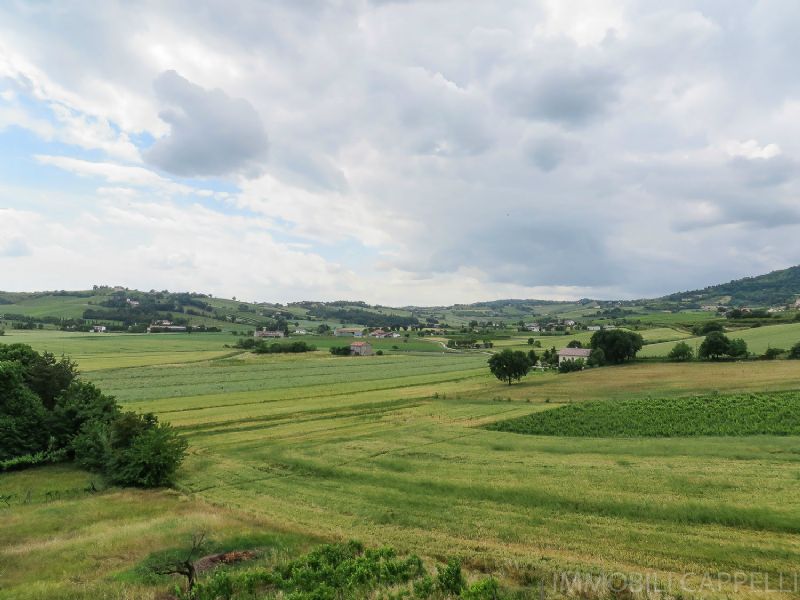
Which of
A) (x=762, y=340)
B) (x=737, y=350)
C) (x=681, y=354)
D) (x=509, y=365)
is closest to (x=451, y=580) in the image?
(x=509, y=365)

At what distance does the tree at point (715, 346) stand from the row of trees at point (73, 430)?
87864mm

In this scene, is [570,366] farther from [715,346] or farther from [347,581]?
[347,581]

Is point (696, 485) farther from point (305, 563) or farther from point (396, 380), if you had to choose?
point (396, 380)

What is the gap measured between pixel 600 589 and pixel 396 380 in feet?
244

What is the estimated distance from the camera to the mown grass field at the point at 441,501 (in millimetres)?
16859

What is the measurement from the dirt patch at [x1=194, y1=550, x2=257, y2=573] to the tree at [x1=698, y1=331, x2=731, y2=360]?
90.3 m

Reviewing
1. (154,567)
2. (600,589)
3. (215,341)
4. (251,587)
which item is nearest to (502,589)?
(600,589)

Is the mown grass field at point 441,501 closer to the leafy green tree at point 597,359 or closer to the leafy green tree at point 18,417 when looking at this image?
the leafy green tree at point 18,417

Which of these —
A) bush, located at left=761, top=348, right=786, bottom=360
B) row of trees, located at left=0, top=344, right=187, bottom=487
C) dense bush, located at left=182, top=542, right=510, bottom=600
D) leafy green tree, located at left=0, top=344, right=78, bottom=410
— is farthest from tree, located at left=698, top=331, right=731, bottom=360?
leafy green tree, located at left=0, top=344, right=78, bottom=410

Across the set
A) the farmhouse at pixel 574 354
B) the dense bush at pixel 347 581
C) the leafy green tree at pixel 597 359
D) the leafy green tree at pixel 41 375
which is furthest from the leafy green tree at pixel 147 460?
the farmhouse at pixel 574 354

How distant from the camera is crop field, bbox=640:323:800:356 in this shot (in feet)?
286

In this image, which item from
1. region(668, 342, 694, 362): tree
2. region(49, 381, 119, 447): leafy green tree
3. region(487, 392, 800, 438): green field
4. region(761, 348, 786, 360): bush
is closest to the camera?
region(487, 392, 800, 438): green field

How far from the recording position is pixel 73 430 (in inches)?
1499

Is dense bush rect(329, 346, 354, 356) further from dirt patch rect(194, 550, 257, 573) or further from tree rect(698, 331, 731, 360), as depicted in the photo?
dirt patch rect(194, 550, 257, 573)
